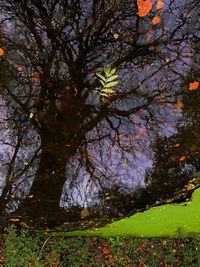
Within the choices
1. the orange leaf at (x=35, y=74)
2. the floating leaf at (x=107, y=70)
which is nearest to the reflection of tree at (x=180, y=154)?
the floating leaf at (x=107, y=70)

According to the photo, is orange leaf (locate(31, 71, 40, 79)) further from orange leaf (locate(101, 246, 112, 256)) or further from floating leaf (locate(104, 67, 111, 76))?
orange leaf (locate(101, 246, 112, 256))

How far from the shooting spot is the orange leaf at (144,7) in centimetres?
317

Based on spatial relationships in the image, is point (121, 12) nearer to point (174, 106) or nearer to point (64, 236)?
point (174, 106)

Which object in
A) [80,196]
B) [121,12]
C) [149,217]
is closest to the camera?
[121,12]

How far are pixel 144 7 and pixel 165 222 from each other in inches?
129

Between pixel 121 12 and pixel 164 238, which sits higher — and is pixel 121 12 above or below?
above

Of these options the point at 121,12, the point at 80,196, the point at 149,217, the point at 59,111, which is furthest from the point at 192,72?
the point at 149,217

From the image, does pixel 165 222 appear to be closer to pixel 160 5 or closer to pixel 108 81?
pixel 108 81

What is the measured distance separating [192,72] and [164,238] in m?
4.26

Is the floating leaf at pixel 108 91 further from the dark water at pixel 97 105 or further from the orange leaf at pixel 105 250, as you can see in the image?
the orange leaf at pixel 105 250

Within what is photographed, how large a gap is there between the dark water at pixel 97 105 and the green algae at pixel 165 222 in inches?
10.9

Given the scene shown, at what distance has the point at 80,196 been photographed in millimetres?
4293

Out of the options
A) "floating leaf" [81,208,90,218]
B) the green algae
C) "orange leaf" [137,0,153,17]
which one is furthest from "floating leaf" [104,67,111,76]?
"floating leaf" [81,208,90,218]

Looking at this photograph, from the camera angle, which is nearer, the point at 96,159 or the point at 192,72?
the point at 192,72
